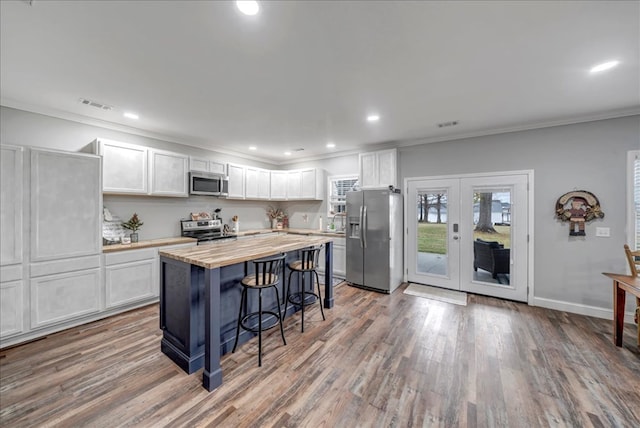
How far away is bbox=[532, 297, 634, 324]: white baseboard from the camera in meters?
3.23

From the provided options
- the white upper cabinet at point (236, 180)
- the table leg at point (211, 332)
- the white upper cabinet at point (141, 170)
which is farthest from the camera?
the white upper cabinet at point (236, 180)

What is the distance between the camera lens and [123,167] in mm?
3641

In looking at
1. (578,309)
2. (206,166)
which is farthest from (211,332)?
(578,309)

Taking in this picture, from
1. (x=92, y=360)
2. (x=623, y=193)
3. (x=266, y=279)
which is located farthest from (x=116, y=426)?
(x=623, y=193)

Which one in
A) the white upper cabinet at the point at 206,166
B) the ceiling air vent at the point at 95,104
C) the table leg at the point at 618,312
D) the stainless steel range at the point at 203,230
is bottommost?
the table leg at the point at 618,312

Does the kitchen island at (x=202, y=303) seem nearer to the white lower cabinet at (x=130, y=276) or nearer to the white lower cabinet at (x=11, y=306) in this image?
the white lower cabinet at (x=130, y=276)

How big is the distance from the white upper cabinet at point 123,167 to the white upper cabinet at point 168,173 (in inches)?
4.4

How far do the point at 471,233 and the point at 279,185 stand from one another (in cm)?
426

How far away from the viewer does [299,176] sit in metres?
5.96

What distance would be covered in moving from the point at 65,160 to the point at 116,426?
9.94 feet

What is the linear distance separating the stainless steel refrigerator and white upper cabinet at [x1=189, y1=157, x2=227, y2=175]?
269 centimetres

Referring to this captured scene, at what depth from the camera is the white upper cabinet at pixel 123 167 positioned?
137 inches

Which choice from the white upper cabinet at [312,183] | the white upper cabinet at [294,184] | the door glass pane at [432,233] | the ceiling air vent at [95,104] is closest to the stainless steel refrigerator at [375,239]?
the door glass pane at [432,233]

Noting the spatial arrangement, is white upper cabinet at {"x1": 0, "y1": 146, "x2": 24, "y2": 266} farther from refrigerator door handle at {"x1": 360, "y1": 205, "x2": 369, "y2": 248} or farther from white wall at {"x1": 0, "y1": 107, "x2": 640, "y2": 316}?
refrigerator door handle at {"x1": 360, "y1": 205, "x2": 369, "y2": 248}
